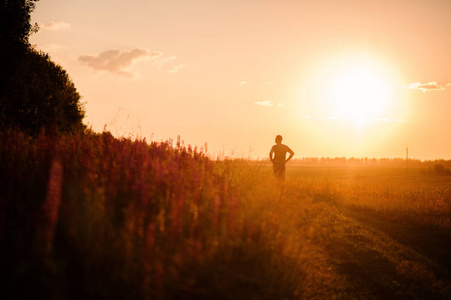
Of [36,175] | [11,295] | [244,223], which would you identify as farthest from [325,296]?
[36,175]

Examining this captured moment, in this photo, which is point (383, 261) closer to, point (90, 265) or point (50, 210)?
point (90, 265)

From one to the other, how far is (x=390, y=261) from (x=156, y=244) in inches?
214

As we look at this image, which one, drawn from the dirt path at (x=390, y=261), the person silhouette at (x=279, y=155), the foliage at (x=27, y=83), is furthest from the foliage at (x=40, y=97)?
the dirt path at (x=390, y=261)

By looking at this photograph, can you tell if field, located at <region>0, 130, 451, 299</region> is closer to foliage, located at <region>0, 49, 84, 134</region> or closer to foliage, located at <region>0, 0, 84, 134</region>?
foliage, located at <region>0, 0, 84, 134</region>

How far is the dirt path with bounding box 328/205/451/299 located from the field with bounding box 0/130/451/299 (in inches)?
1.4

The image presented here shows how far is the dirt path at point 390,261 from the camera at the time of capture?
17.9 ft

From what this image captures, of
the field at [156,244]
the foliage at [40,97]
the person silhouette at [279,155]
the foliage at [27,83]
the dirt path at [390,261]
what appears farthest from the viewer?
the foliage at [40,97]

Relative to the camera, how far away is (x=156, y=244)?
434cm

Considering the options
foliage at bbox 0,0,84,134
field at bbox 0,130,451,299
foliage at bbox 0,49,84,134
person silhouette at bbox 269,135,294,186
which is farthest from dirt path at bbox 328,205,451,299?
foliage at bbox 0,49,84,134

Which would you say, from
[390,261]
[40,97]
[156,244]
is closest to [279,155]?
[390,261]

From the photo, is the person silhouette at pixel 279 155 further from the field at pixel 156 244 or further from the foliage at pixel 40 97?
the foliage at pixel 40 97

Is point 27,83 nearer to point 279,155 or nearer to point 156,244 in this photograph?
point 279,155

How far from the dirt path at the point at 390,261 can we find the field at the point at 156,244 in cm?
4

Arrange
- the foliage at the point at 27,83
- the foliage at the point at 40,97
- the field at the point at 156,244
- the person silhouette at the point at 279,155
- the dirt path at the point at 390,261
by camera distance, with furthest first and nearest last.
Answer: the foliage at the point at 40,97, the foliage at the point at 27,83, the person silhouette at the point at 279,155, the dirt path at the point at 390,261, the field at the point at 156,244
